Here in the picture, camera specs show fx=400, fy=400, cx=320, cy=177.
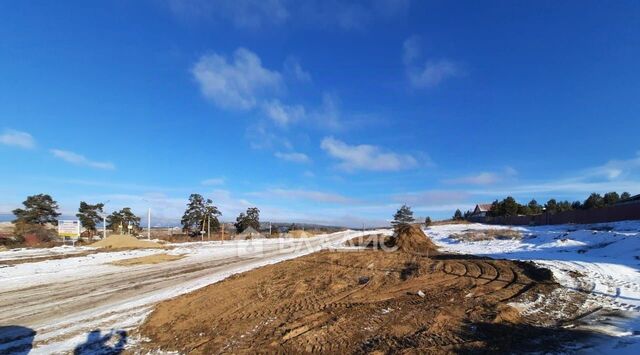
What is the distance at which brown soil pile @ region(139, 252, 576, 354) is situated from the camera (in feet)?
22.9

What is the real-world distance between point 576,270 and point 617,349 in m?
9.03

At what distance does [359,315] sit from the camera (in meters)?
8.75

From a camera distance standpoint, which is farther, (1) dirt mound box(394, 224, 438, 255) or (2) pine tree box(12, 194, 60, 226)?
(2) pine tree box(12, 194, 60, 226)

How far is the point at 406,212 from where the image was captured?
100312 mm

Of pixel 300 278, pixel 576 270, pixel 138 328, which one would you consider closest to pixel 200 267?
pixel 300 278

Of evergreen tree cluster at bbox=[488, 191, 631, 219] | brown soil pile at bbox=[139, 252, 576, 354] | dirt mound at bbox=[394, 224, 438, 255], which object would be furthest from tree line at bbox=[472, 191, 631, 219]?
brown soil pile at bbox=[139, 252, 576, 354]

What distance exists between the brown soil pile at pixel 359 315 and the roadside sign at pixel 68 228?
38213mm

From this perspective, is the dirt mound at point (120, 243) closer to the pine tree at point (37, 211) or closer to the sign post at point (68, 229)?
the sign post at point (68, 229)

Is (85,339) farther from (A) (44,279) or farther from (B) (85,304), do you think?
(A) (44,279)

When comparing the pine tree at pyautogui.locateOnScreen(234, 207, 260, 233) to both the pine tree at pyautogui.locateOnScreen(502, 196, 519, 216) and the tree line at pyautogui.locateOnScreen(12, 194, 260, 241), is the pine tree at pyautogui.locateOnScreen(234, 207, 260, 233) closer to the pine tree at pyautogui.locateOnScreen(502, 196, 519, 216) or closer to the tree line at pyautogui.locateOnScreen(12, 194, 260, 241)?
the tree line at pyautogui.locateOnScreen(12, 194, 260, 241)

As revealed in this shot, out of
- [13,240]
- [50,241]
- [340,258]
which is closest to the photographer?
[340,258]

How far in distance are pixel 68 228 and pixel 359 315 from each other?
45.9 metres

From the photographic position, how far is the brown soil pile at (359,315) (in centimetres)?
697

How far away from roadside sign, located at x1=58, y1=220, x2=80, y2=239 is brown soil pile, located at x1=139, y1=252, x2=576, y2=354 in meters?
38.2
